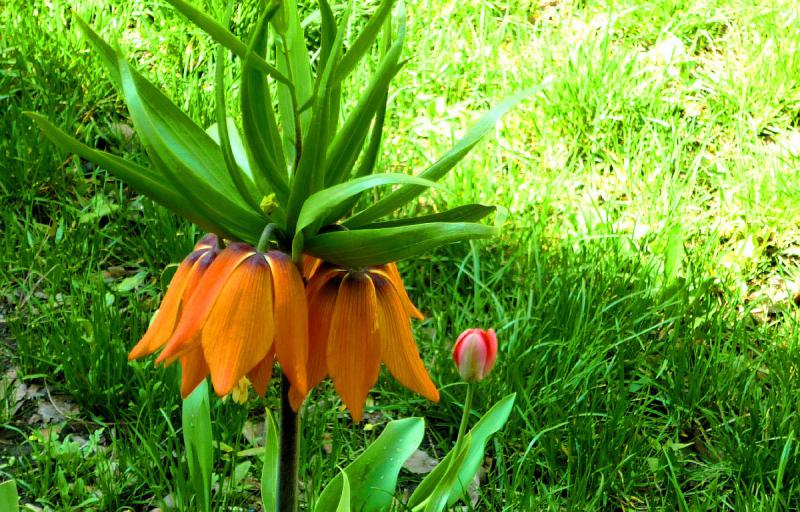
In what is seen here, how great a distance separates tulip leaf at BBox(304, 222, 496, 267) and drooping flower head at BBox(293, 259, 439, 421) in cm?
3

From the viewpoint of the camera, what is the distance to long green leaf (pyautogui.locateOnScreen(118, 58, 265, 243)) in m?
1.19

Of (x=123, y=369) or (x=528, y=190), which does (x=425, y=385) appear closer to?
(x=123, y=369)

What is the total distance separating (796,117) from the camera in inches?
140

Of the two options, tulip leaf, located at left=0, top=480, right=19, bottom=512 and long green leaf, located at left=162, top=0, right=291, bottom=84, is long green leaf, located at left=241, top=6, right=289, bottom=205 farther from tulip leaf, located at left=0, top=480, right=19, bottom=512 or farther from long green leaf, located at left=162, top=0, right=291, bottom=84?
tulip leaf, located at left=0, top=480, right=19, bottom=512

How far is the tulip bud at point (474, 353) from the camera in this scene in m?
1.45

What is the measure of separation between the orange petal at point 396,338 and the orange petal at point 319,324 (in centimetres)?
6

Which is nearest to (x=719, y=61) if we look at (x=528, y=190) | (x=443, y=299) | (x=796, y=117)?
(x=796, y=117)

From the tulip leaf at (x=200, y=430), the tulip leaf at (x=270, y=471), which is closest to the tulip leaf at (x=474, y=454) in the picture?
the tulip leaf at (x=270, y=471)

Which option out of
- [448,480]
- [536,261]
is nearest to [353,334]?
[448,480]

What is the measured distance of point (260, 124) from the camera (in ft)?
4.20

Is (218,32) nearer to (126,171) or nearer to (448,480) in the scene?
(126,171)

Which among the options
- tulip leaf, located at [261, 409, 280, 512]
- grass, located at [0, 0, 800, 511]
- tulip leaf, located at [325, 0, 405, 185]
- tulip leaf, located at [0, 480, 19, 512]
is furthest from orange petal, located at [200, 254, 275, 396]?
grass, located at [0, 0, 800, 511]

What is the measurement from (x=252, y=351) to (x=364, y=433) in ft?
4.36

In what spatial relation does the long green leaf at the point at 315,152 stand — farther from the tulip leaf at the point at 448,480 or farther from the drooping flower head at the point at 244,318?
the tulip leaf at the point at 448,480
